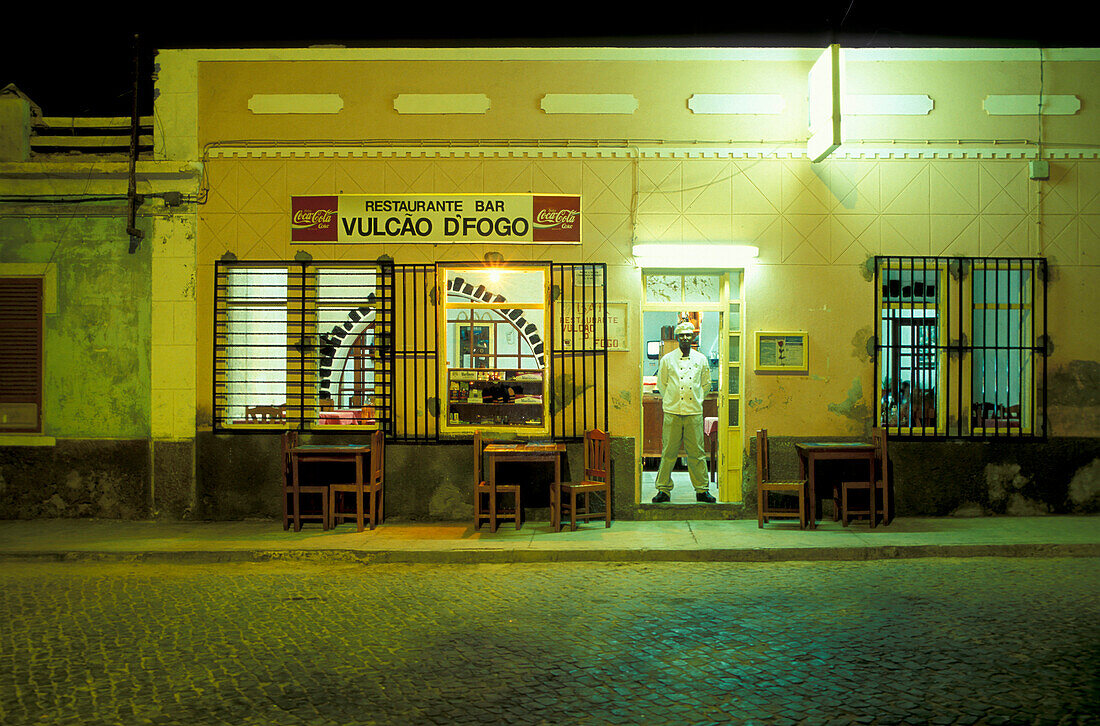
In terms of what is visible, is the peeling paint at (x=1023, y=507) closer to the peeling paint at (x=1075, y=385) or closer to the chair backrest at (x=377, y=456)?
the peeling paint at (x=1075, y=385)

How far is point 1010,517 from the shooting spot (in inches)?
407

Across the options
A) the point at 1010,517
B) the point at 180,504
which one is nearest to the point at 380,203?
the point at 180,504

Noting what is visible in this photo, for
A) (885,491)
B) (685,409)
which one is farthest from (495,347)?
(885,491)

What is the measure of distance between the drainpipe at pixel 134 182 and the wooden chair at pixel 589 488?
247 inches

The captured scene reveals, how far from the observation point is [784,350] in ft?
34.6

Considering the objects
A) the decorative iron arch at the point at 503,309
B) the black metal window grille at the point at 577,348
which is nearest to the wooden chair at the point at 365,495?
the decorative iron arch at the point at 503,309

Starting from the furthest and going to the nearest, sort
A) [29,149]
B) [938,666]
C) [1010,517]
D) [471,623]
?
1. [29,149]
2. [1010,517]
3. [471,623]
4. [938,666]


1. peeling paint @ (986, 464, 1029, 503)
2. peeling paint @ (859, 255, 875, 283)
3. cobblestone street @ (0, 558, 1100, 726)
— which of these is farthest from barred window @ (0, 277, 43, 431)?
peeling paint @ (986, 464, 1029, 503)

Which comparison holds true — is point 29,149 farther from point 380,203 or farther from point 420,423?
point 420,423

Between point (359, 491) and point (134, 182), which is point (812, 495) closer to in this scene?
point (359, 491)

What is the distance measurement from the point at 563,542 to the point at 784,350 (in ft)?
12.6

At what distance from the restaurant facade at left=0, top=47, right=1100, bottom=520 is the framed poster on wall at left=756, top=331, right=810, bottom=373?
0.04 meters

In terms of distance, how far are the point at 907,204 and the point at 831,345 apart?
2057 mm

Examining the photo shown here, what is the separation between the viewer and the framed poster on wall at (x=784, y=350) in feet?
34.5
